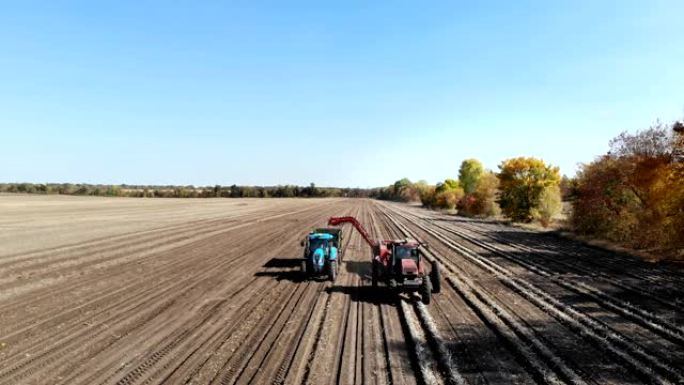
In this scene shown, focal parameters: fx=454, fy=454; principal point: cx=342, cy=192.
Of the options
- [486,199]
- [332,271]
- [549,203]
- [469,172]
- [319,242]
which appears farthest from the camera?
[469,172]

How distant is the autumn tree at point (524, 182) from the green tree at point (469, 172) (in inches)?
1825

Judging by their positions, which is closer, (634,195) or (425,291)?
(425,291)

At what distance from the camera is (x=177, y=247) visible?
26.5m

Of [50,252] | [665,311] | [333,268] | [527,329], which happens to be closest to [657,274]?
[665,311]

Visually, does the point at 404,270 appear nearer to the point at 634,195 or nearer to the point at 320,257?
the point at 320,257

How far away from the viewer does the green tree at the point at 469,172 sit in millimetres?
94938

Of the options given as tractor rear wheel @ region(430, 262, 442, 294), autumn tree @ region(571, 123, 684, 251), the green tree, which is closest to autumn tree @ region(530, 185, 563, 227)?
autumn tree @ region(571, 123, 684, 251)

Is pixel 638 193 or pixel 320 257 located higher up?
pixel 638 193

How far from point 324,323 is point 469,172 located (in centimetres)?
8949

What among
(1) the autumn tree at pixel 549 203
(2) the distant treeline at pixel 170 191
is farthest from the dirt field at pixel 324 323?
(2) the distant treeline at pixel 170 191

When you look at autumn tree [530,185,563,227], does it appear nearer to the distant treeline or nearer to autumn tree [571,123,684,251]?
autumn tree [571,123,684,251]

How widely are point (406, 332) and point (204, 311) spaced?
5.79m

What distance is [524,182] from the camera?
46.1 m

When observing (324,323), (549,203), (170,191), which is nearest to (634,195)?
(549,203)
